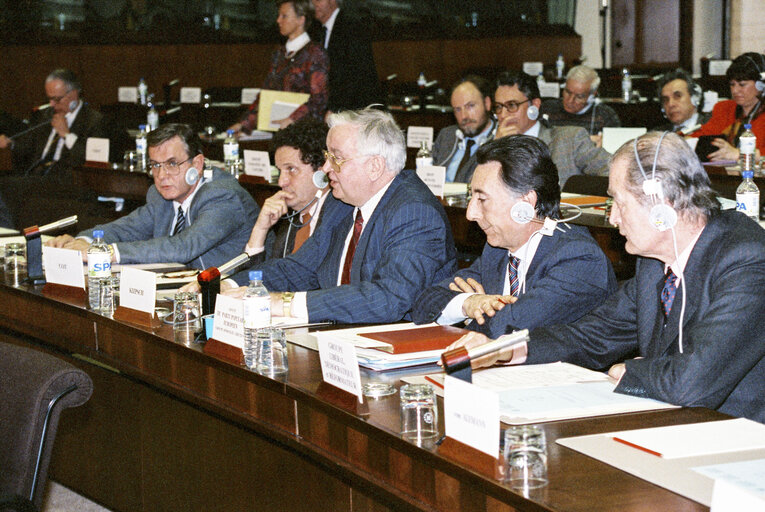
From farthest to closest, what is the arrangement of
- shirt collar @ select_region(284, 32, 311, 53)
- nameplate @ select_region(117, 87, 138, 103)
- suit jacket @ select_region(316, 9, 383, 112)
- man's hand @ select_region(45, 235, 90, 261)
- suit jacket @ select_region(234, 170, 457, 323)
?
nameplate @ select_region(117, 87, 138, 103) < shirt collar @ select_region(284, 32, 311, 53) < suit jacket @ select_region(316, 9, 383, 112) < man's hand @ select_region(45, 235, 90, 261) < suit jacket @ select_region(234, 170, 457, 323)

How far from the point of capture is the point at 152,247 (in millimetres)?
3602

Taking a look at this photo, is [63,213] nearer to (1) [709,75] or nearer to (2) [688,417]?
(2) [688,417]

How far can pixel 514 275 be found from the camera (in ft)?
8.16

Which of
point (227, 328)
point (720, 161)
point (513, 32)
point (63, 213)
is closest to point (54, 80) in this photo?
point (63, 213)

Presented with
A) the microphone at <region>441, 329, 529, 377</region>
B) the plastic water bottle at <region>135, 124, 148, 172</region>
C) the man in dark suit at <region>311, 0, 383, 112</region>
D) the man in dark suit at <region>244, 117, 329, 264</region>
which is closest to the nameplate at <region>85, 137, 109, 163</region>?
the plastic water bottle at <region>135, 124, 148, 172</region>

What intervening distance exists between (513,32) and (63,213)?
845 centimetres

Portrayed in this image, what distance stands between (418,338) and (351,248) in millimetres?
918

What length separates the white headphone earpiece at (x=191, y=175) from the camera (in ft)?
12.1

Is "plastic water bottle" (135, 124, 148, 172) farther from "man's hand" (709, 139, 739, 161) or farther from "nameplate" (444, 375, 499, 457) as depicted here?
"nameplate" (444, 375, 499, 457)

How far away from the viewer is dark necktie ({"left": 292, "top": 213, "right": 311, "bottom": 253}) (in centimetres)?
343

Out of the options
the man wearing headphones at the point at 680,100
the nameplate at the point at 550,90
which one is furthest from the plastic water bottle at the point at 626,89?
the man wearing headphones at the point at 680,100

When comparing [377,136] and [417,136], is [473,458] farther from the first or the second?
[417,136]

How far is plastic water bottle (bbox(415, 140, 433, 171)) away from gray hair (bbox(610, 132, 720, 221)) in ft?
9.48

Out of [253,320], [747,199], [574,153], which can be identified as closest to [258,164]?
[574,153]
